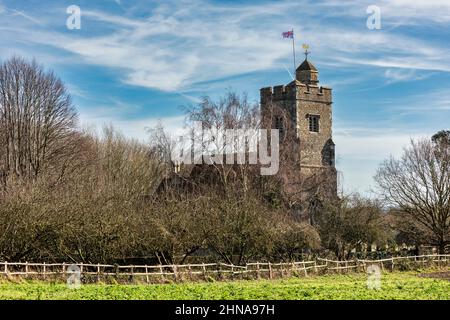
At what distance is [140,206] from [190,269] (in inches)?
336

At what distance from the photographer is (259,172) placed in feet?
158

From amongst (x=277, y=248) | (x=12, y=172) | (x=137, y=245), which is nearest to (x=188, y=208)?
(x=137, y=245)

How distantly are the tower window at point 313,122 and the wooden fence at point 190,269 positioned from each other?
2014 cm

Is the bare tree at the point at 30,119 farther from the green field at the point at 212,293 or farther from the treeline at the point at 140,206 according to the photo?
the green field at the point at 212,293

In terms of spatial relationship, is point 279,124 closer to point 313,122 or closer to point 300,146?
point 300,146

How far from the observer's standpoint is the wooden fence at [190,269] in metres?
29.9

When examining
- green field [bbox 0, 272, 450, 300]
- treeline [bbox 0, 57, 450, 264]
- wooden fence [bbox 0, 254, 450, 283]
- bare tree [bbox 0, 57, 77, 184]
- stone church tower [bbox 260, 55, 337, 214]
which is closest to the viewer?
green field [bbox 0, 272, 450, 300]

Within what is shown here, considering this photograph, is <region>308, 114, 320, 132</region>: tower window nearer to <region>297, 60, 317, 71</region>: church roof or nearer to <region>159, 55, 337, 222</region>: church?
<region>159, 55, 337, 222</region>: church

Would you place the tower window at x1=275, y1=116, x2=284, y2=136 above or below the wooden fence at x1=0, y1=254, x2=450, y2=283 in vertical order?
above

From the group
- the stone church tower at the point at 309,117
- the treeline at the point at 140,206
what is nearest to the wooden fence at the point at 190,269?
the treeline at the point at 140,206

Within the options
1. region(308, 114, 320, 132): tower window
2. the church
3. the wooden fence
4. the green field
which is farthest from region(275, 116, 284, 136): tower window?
the green field

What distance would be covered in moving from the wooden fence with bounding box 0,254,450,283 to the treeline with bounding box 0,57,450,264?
1.84 meters

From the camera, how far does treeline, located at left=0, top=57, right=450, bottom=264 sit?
115 feet

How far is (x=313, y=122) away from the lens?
209 feet
